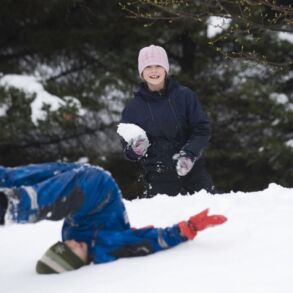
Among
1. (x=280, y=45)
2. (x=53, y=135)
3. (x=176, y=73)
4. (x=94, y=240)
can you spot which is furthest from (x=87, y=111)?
(x=94, y=240)

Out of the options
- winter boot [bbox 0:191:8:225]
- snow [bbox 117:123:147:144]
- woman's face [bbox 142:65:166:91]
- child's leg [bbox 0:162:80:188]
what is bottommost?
winter boot [bbox 0:191:8:225]

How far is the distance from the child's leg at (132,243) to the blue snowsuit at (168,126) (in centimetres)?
156

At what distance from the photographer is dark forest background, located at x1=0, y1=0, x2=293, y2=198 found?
898 centimetres

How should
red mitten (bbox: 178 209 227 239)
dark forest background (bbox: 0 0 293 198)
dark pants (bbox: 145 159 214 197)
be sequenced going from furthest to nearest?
dark forest background (bbox: 0 0 293 198) → dark pants (bbox: 145 159 214 197) → red mitten (bbox: 178 209 227 239)

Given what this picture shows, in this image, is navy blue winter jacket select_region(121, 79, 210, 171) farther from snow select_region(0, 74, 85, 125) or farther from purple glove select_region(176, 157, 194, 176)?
snow select_region(0, 74, 85, 125)

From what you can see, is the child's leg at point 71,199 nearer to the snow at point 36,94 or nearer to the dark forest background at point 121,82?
the snow at point 36,94

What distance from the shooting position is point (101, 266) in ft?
7.97

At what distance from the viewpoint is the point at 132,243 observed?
98.1 inches

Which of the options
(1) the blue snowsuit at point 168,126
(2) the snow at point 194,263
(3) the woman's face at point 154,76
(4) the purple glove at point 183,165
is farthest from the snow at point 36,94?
(2) the snow at point 194,263

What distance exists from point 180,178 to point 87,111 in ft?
17.7

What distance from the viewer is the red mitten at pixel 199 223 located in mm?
2438

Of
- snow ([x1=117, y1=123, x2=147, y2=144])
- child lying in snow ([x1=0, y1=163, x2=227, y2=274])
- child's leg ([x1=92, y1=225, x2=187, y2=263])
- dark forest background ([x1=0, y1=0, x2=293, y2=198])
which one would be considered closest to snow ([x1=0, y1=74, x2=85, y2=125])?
dark forest background ([x1=0, y1=0, x2=293, y2=198])

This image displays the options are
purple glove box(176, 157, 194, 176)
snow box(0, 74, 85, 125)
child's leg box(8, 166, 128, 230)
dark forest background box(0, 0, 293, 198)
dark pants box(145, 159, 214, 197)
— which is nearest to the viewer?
child's leg box(8, 166, 128, 230)

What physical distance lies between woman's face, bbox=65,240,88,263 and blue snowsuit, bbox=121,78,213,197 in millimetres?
1583
